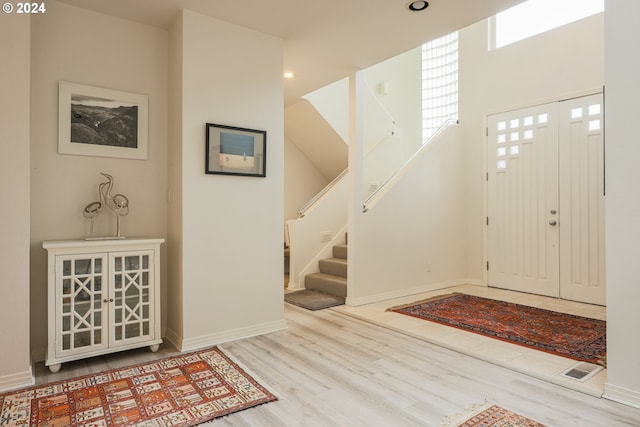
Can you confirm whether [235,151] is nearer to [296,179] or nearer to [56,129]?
[56,129]

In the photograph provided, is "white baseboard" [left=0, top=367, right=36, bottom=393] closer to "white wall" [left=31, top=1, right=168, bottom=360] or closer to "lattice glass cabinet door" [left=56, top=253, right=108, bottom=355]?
"lattice glass cabinet door" [left=56, top=253, right=108, bottom=355]

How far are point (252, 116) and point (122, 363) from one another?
2151mm

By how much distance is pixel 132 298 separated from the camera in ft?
9.39

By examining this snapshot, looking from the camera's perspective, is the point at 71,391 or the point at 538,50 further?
the point at 538,50

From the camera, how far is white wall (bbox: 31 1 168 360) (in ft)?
9.20

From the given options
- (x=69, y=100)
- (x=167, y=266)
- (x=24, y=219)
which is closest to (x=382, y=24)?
(x=69, y=100)

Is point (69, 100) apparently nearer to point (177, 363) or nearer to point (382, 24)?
point (177, 363)

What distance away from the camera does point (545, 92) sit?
4.75 metres

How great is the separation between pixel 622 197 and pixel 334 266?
3371mm

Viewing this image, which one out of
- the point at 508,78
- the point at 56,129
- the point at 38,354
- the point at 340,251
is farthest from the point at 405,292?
the point at 56,129

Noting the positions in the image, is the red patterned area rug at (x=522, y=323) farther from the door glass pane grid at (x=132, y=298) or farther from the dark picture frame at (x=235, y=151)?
the door glass pane grid at (x=132, y=298)

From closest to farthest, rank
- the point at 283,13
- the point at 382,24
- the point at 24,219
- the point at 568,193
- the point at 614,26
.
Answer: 1. the point at 614,26
2. the point at 24,219
3. the point at 283,13
4. the point at 382,24
5. the point at 568,193

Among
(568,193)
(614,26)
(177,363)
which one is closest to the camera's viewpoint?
(614,26)

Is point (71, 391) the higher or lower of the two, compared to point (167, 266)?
lower
